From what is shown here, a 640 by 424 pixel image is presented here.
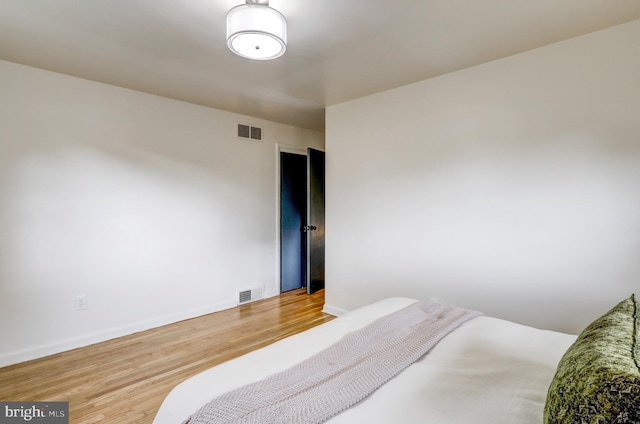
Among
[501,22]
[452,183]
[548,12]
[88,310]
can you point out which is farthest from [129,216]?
[548,12]

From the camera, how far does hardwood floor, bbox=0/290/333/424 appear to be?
2.03 metres

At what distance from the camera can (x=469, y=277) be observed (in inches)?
102

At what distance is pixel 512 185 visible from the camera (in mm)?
2369

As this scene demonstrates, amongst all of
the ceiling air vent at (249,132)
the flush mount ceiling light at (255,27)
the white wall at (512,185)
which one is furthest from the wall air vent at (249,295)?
the flush mount ceiling light at (255,27)

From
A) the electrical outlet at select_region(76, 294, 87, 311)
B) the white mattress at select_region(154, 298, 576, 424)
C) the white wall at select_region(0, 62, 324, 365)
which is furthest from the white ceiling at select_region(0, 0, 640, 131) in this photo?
the electrical outlet at select_region(76, 294, 87, 311)

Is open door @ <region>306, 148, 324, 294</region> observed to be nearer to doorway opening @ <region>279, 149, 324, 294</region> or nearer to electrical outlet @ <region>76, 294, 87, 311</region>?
doorway opening @ <region>279, 149, 324, 294</region>

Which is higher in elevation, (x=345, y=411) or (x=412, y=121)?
(x=412, y=121)

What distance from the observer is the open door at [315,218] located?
4164 millimetres

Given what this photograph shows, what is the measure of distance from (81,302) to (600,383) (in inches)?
141

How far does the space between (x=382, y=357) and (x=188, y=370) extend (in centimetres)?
181

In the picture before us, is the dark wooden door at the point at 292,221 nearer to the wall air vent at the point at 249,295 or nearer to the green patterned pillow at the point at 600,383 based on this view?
the wall air vent at the point at 249,295

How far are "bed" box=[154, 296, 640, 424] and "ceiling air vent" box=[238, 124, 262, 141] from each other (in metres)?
3.09

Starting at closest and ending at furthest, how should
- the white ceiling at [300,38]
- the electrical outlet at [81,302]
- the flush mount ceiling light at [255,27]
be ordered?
the flush mount ceiling light at [255,27], the white ceiling at [300,38], the electrical outlet at [81,302]

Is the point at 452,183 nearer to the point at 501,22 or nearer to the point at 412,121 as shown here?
the point at 412,121
